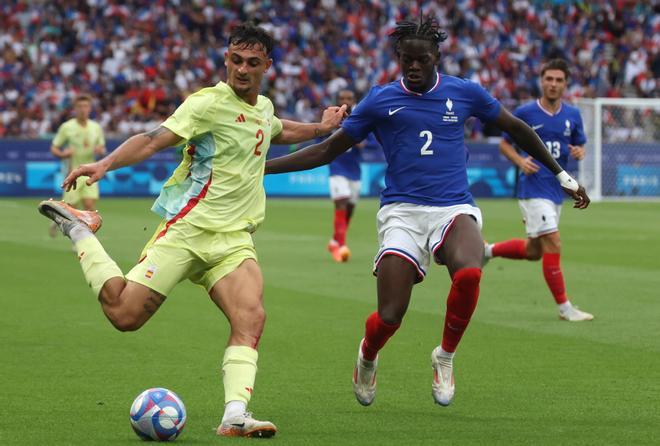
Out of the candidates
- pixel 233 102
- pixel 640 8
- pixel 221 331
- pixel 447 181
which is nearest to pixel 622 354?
pixel 447 181

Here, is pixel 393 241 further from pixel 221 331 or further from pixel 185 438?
pixel 221 331

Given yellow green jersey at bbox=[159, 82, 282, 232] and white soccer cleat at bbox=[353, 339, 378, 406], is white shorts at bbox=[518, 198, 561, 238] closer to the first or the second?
white soccer cleat at bbox=[353, 339, 378, 406]

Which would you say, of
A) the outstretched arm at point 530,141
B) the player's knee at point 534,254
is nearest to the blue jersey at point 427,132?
the outstretched arm at point 530,141

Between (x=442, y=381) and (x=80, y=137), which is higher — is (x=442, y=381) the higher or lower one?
the higher one

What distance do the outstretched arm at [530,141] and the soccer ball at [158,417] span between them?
279 cm

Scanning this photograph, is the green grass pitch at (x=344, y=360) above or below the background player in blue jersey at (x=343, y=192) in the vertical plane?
above

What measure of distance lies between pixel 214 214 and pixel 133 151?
60 centimetres

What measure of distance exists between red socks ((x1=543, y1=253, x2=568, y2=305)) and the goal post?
2186 cm

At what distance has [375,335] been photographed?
7.71 meters

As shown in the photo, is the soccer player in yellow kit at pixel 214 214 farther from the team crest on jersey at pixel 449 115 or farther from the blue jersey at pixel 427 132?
the team crest on jersey at pixel 449 115

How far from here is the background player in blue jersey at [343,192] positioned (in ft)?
59.0

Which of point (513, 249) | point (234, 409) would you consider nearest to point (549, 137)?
point (513, 249)

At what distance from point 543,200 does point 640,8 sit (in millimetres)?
33055

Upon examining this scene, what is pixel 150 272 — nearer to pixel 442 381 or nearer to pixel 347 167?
pixel 442 381
